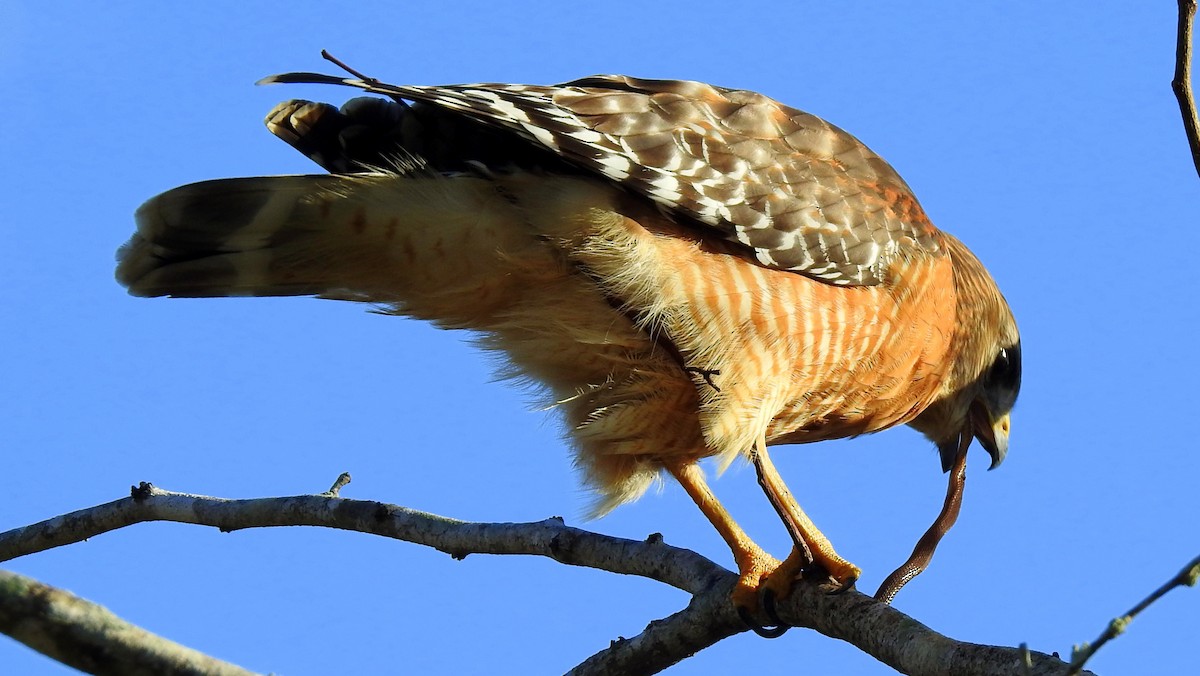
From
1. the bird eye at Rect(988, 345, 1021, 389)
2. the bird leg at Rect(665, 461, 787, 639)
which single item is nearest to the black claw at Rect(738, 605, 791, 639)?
the bird leg at Rect(665, 461, 787, 639)

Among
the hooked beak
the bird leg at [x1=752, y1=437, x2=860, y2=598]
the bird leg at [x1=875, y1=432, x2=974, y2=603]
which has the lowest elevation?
the bird leg at [x1=752, y1=437, x2=860, y2=598]

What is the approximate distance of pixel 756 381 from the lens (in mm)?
5422

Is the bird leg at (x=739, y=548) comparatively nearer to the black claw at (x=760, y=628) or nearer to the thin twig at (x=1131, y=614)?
the black claw at (x=760, y=628)

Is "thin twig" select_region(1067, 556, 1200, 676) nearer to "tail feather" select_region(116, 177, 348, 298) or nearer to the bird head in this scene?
"tail feather" select_region(116, 177, 348, 298)

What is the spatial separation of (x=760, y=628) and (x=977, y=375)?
9.37 ft

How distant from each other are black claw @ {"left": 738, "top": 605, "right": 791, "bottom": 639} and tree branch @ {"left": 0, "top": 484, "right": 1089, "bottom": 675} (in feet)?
0.11

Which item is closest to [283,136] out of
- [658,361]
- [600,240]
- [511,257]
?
[511,257]

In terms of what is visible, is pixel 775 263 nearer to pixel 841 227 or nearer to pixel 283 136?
pixel 841 227

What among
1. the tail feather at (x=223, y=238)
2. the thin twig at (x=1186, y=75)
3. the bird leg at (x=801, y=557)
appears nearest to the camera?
the thin twig at (x=1186, y=75)

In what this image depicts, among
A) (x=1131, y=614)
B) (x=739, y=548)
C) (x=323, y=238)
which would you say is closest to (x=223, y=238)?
(x=323, y=238)

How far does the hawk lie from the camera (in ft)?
16.8

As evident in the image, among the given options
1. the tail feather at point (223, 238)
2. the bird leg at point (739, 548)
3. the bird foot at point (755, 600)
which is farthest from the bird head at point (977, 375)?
the tail feather at point (223, 238)

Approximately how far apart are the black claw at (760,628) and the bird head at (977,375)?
2365 mm

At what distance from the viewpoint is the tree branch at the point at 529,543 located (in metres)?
4.68
